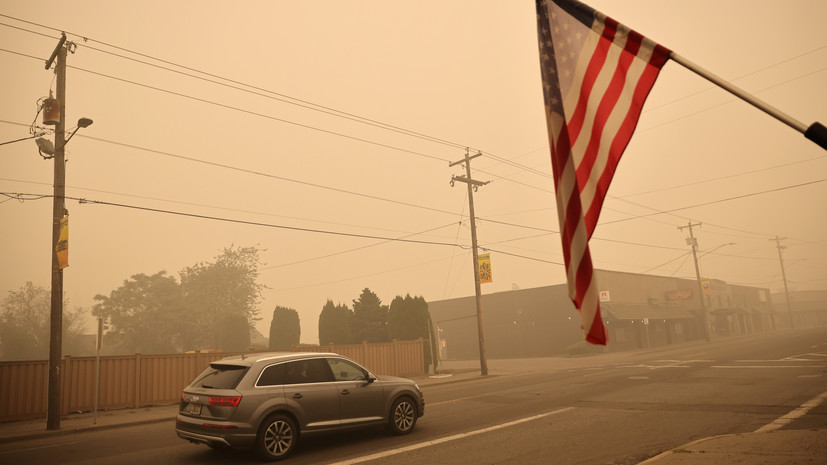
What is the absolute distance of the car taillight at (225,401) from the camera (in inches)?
331

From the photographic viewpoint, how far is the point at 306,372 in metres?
9.62

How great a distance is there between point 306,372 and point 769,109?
7933 millimetres

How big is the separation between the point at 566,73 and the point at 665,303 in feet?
209

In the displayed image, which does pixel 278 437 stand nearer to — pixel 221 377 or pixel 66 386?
pixel 221 377

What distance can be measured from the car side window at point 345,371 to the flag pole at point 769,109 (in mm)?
7689

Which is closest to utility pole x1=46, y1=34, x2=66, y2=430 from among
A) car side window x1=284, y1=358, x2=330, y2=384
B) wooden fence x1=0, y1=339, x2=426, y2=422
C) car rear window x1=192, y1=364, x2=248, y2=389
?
wooden fence x1=0, y1=339, x2=426, y2=422

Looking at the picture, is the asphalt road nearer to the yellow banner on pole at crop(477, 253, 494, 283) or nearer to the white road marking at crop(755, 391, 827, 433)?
the white road marking at crop(755, 391, 827, 433)

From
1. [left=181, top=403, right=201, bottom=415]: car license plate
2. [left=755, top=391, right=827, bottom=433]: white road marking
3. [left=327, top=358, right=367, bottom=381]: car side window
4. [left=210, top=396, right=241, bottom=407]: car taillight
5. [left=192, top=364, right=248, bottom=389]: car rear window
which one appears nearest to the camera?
[left=210, top=396, right=241, bottom=407]: car taillight

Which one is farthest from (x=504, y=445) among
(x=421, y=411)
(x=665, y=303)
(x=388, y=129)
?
(x=665, y=303)

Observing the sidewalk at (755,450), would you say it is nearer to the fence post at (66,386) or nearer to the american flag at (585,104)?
the american flag at (585,104)

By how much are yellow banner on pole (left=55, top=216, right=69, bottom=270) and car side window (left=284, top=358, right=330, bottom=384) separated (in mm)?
10423

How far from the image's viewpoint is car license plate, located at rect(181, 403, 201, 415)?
8.75 m

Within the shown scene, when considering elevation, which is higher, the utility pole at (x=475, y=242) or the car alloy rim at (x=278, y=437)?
the utility pole at (x=475, y=242)

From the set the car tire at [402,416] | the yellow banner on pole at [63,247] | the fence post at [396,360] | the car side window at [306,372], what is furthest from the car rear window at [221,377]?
the fence post at [396,360]
